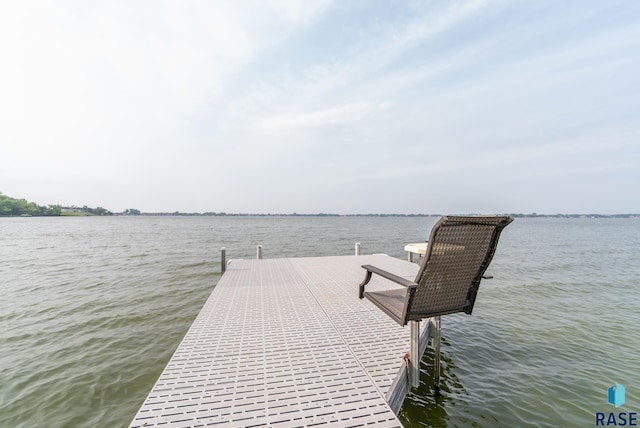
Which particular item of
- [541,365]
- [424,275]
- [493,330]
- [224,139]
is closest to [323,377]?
[424,275]

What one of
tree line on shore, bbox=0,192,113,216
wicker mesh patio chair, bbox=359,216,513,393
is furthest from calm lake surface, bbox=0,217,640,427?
tree line on shore, bbox=0,192,113,216

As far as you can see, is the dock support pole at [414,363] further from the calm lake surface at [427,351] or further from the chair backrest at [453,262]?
the chair backrest at [453,262]

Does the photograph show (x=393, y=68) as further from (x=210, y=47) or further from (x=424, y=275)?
(x=424, y=275)

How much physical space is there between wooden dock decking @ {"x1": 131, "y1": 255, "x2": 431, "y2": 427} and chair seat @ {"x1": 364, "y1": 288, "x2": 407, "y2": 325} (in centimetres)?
77

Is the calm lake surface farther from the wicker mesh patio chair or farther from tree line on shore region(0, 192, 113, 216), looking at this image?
tree line on shore region(0, 192, 113, 216)

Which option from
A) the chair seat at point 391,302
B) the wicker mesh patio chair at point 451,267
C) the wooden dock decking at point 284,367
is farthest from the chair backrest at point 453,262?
the wooden dock decking at point 284,367

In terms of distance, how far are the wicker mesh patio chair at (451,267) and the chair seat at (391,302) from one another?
0.05 ft

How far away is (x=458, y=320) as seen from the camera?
21.7ft

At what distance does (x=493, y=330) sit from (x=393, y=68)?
439 inches

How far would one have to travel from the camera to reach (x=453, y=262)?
7.66 ft

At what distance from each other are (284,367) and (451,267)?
84.1 inches

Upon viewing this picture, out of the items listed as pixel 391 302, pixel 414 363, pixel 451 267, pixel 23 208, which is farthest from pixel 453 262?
pixel 23 208

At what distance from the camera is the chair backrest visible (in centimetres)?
219

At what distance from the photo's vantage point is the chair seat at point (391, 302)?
2.48 metres
